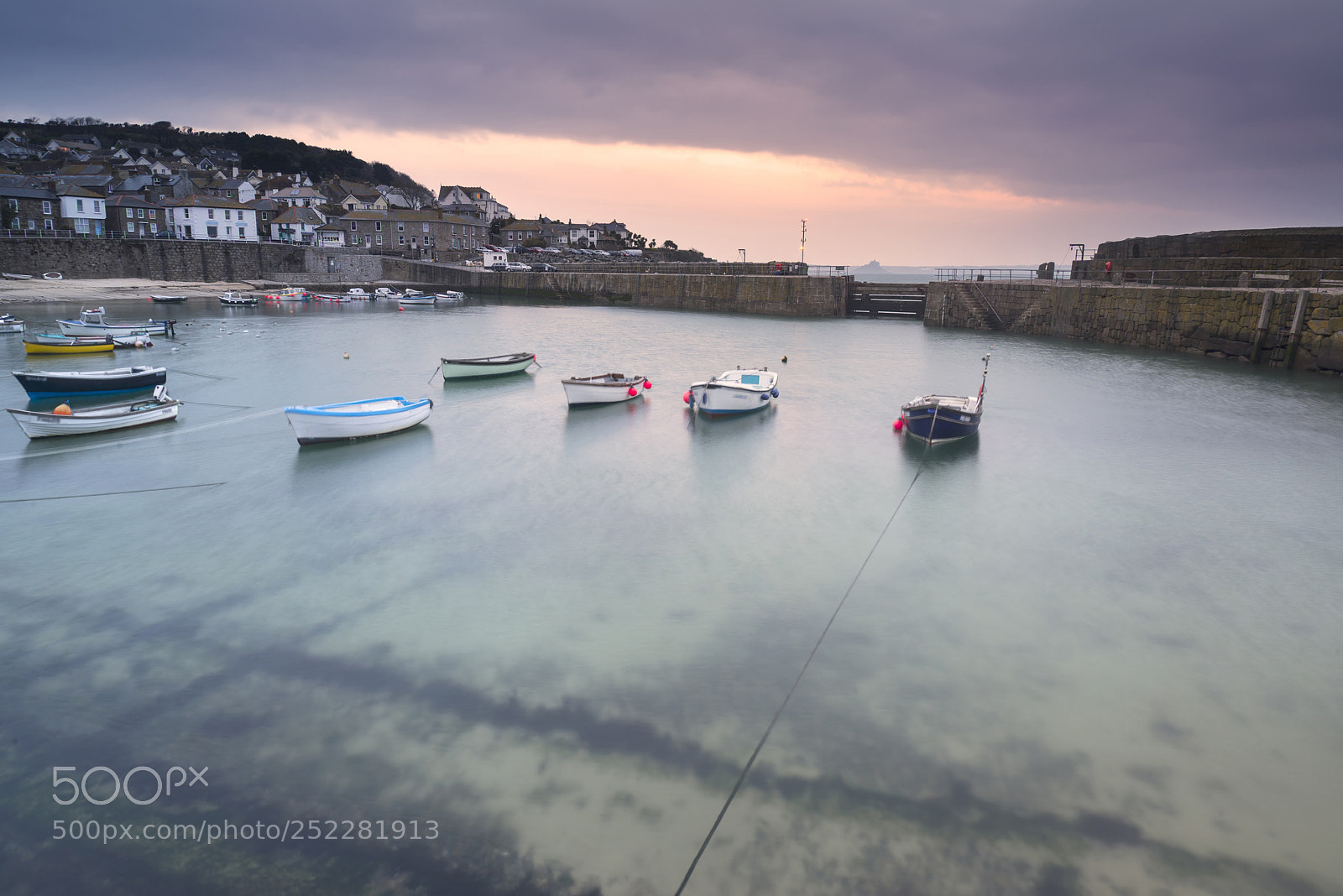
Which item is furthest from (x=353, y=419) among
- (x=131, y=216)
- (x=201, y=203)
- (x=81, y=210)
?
(x=201, y=203)

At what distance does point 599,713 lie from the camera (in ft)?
20.0

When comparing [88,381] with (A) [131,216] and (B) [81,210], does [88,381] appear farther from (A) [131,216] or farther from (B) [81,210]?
(A) [131,216]

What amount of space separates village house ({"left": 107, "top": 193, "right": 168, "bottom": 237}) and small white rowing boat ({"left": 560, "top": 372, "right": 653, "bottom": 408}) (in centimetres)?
6757

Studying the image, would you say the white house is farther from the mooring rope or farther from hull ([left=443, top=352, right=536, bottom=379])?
the mooring rope

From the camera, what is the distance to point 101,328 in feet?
87.8

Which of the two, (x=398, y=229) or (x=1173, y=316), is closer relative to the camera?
(x=1173, y=316)

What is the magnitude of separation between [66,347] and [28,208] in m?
49.1

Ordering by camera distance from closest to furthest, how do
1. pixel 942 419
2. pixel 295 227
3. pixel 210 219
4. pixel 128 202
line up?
pixel 942 419
pixel 128 202
pixel 210 219
pixel 295 227

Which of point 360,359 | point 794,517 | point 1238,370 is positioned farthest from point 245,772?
point 1238,370

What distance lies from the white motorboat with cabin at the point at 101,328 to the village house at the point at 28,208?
3811 centimetres

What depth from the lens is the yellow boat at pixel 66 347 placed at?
75.4 ft

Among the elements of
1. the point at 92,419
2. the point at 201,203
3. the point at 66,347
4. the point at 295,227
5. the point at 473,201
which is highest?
the point at 473,201

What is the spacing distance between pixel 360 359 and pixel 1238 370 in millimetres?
30639

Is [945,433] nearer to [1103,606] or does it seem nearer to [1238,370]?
[1103,606]
